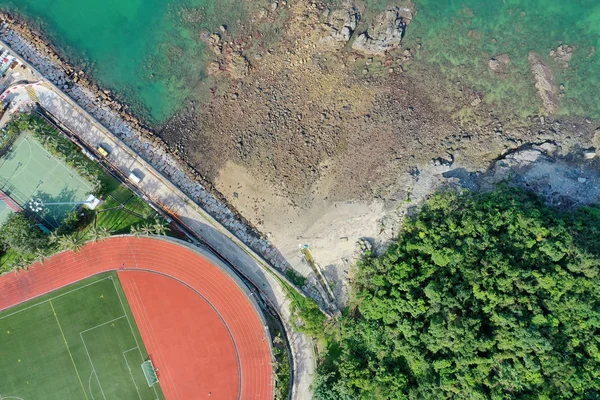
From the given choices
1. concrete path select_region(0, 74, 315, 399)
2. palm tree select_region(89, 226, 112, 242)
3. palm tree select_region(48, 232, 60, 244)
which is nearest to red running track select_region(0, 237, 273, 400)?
palm tree select_region(89, 226, 112, 242)

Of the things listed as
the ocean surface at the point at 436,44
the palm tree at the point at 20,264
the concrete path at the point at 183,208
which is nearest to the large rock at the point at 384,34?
the ocean surface at the point at 436,44

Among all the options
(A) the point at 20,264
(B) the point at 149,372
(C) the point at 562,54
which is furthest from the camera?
(C) the point at 562,54

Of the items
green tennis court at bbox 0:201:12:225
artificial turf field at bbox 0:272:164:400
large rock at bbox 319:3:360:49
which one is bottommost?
artificial turf field at bbox 0:272:164:400

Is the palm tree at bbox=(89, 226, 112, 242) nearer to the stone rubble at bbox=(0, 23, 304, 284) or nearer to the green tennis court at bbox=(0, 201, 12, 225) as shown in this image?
the stone rubble at bbox=(0, 23, 304, 284)

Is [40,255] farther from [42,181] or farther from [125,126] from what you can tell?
[125,126]

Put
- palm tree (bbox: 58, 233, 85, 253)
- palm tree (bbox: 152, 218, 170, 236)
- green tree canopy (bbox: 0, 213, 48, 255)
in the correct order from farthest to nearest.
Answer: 1. palm tree (bbox: 152, 218, 170, 236)
2. palm tree (bbox: 58, 233, 85, 253)
3. green tree canopy (bbox: 0, 213, 48, 255)

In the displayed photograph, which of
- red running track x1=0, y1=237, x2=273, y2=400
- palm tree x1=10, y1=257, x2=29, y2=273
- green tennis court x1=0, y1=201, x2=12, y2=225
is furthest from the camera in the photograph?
green tennis court x1=0, y1=201, x2=12, y2=225

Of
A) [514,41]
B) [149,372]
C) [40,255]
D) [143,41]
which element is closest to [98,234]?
[40,255]
